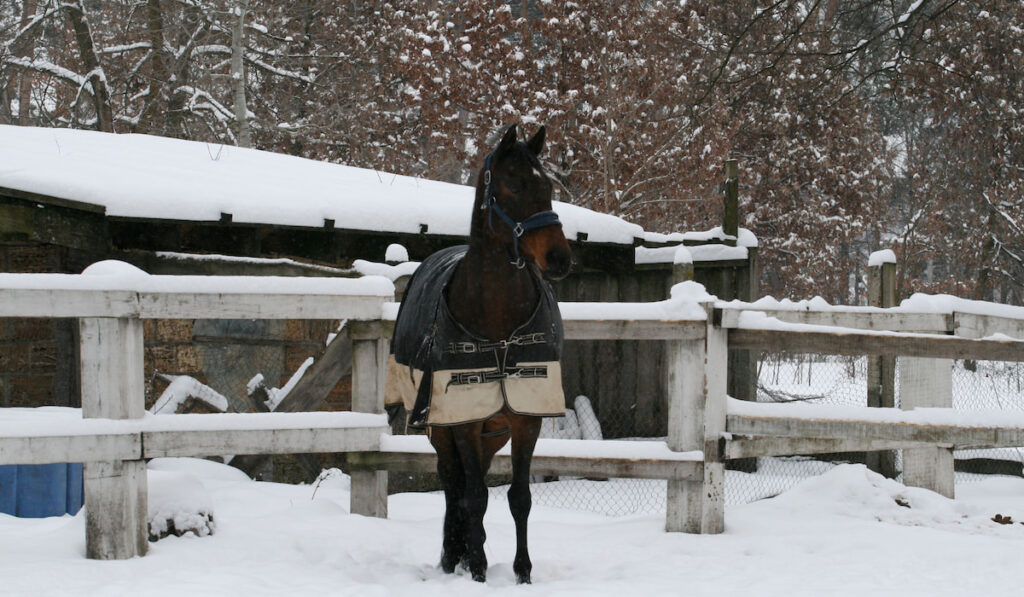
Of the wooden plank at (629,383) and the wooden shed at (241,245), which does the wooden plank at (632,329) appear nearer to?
the wooden shed at (241,245)

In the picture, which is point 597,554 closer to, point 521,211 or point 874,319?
point 521,211

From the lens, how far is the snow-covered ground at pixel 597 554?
3.32 m

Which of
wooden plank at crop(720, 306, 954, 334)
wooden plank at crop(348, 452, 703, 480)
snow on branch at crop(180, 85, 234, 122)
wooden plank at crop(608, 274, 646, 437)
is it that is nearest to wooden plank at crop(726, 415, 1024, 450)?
wooden plank at crop(348, 452, 703, 480)

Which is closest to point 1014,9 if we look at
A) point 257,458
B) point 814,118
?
point 814,118

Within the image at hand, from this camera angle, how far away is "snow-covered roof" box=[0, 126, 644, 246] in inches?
273

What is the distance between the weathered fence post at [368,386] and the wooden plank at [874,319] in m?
2.11

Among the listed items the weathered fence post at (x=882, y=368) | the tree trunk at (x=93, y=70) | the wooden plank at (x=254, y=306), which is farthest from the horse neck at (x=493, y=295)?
the tree trunk at (x=93, y=70)

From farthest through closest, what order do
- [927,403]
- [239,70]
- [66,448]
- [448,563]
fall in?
1. [239,70]
2. [927,403]
3. [448,563]
4. [66,448]

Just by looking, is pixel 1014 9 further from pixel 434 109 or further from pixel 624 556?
pixel 624 556

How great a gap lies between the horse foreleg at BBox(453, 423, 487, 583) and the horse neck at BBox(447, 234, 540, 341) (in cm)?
41

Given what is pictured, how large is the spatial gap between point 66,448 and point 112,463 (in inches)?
7.3

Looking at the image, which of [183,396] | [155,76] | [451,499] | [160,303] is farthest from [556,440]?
[155,76]

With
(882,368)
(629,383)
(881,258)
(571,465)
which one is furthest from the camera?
(629,383)

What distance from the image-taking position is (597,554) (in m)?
3.95
